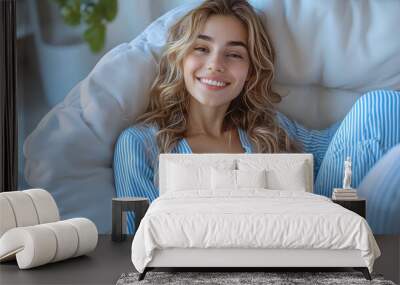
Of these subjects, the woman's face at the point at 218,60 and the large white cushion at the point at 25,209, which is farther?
the woman's face at the point at 218,60

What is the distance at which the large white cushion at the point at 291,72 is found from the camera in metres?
6.62

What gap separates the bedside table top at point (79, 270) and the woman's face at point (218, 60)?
176 centimetres

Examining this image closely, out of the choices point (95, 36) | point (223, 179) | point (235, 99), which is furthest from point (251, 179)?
point (95, 36)

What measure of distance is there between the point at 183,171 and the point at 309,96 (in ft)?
4.66

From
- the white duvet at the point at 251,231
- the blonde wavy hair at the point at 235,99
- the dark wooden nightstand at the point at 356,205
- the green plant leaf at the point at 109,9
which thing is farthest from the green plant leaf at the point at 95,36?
the dark wooden nightstand at the point at 356,205

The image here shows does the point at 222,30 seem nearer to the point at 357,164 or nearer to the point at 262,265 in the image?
the point at 357,164

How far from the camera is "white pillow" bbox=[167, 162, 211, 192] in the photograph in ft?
20.3

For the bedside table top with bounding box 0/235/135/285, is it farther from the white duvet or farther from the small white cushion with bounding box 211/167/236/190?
the small white cushion with bounding box 211/167/236/190

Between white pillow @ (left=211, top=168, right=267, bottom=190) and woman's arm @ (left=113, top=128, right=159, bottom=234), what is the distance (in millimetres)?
733

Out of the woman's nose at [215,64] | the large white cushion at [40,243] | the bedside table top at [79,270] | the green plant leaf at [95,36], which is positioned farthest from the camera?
the green plant leaf at [95,36]

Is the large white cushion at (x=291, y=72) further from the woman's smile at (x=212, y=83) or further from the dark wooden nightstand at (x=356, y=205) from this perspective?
the dark wooden nightstand at (x=356, y=205)

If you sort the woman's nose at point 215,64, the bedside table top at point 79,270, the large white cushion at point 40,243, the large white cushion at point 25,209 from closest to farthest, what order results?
1. the bedside table top at point 79,270
2. the large white cushion at point 40,243
3. the large white cushion at point 25,209
4. the woman's nose at point 215,64

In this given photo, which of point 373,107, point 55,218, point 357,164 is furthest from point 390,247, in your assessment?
point 55,218

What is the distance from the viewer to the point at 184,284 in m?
4.55
